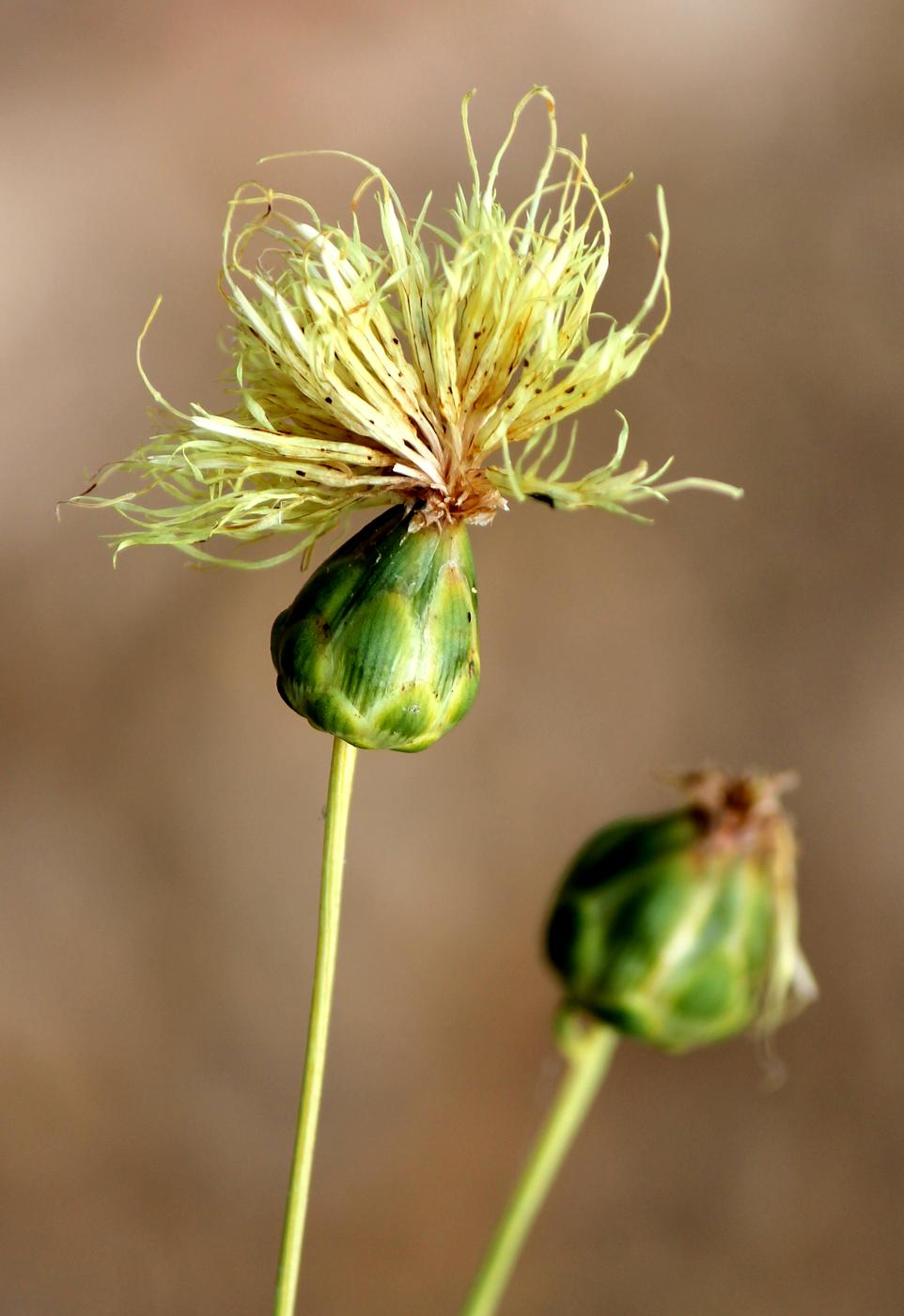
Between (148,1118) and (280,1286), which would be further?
(148,1118)

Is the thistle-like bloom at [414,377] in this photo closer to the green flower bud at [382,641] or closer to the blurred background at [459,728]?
the green flower bud at [382,641]

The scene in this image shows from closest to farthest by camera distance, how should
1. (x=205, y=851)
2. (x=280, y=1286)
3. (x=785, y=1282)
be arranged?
(x=280, y=1286), (x=785, y=1282), (x=205, y=851)

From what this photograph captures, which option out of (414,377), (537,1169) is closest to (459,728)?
(414,377)

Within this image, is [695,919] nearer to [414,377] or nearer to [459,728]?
[414,377]

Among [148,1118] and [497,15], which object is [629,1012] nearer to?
[148,1118]

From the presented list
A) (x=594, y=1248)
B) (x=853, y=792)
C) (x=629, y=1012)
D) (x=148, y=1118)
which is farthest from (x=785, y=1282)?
(x=629, y=1012)

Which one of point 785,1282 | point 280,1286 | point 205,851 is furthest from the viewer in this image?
point 205,851

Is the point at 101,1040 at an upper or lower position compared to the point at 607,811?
lower
